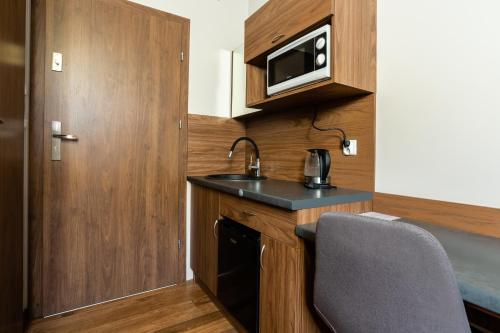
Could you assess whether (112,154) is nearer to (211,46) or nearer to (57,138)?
(57,138)

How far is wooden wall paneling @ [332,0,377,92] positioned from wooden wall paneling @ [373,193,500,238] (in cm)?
60

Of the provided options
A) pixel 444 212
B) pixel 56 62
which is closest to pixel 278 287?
pixel 444 212

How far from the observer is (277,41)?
1456 millimetres

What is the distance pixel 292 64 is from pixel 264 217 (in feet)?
2.85

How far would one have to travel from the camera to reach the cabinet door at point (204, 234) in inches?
66.2

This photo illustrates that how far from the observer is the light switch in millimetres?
1568

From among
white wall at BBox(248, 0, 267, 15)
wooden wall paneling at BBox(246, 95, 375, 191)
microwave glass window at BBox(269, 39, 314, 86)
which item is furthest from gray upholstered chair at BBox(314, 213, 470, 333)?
white wall at BBox(248, 0, 267, 15)

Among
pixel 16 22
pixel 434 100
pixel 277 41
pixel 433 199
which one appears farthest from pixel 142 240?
pixel 434 100

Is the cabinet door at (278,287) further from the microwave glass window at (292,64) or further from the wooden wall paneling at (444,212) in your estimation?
the microwave glass window at (292,64)

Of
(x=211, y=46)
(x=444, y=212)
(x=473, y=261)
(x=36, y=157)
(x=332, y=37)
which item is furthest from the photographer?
(x=211, y=46)

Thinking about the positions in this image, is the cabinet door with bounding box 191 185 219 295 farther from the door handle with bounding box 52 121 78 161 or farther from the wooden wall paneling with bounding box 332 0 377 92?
the wooden wall paneling with bounding box 332 0 377 92

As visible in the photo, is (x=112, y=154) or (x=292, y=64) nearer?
(x=292, y=64)

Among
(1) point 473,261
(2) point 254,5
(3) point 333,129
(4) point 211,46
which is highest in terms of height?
(2) point 254,5

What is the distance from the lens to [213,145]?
2193 millimetres
